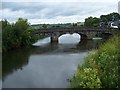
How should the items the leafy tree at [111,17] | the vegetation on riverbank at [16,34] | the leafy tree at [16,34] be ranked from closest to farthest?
the vegetation on riverbank at [16,34] < the leafy tree at [16,34] < the leafy tree at [111,17]

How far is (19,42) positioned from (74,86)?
2787 cm

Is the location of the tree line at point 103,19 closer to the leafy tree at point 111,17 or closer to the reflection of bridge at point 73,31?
the leafy tree at point 111,17

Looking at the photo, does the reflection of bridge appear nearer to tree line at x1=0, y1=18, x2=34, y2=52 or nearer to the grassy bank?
tree line at x1=0, y1=18, x2=34, y2=52

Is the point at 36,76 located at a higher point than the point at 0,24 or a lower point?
lower

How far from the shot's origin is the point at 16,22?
144ft

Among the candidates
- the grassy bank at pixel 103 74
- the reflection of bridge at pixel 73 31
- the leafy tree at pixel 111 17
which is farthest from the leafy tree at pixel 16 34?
the leafy tree at pixel 111 17

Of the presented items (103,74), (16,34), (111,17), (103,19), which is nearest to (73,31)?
(16,34)

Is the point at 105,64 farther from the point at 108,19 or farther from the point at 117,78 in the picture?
the point at 108,19

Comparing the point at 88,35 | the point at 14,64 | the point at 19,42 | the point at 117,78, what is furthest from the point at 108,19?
the point at 117,78

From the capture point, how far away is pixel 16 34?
40938 millimetres

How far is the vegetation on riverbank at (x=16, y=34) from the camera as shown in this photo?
36266 millimetres

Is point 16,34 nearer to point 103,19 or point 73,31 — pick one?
point 73,31

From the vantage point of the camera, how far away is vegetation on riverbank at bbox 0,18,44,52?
119ft

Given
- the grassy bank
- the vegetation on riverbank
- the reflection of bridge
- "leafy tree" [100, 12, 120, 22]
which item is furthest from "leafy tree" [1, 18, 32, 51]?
"leafy tree" [100, 12, 120, 22]
